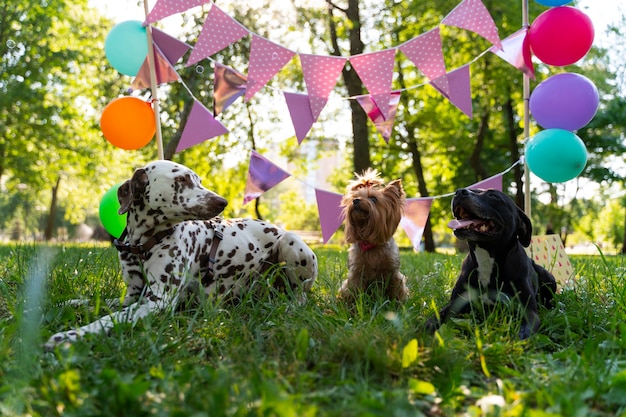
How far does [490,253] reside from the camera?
11.4 feet

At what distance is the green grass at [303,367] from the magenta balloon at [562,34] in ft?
8.90

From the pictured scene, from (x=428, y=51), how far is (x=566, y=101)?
150 centimetres

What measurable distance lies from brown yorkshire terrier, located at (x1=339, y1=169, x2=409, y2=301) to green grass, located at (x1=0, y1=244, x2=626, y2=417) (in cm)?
92

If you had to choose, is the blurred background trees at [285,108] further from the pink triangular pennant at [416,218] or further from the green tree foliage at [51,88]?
the pink triangular pennant at [416,218]

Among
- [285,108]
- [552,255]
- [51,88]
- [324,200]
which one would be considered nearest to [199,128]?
[324,200]

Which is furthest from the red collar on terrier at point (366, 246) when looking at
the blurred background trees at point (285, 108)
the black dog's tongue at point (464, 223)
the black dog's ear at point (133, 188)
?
the blurred background trees at point (285, 108)

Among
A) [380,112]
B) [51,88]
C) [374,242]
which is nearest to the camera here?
[374,242]

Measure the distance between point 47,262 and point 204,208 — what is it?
1885mm

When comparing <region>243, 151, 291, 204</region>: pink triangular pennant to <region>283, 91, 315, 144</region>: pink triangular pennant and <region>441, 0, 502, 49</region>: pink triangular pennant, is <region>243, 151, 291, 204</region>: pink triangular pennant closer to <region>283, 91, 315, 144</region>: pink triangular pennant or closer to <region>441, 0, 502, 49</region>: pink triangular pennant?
<region>283, 91, 315, 144</region>: pink triangular pennant

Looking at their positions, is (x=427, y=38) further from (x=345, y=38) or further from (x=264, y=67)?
(x=345, y=38)

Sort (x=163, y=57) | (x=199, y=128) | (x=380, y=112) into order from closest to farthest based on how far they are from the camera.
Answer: (x=163, y=57) → (x=199, y=128) → (x=380, y=112)

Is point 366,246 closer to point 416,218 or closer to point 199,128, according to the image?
point 416,218

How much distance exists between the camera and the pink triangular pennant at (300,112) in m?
5.54

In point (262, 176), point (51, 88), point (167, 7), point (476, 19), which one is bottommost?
point (262, 176)
